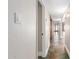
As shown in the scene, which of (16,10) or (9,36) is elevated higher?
(16,10)

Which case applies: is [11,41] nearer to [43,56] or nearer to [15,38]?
[15,38]

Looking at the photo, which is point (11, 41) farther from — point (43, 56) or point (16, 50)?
point (43, 56)

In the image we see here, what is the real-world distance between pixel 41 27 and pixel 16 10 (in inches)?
162

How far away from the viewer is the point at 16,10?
1656mm

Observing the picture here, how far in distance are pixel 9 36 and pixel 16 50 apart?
1.02 feet

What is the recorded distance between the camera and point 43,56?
220 inches

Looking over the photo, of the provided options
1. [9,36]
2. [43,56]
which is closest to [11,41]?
[9,36]
